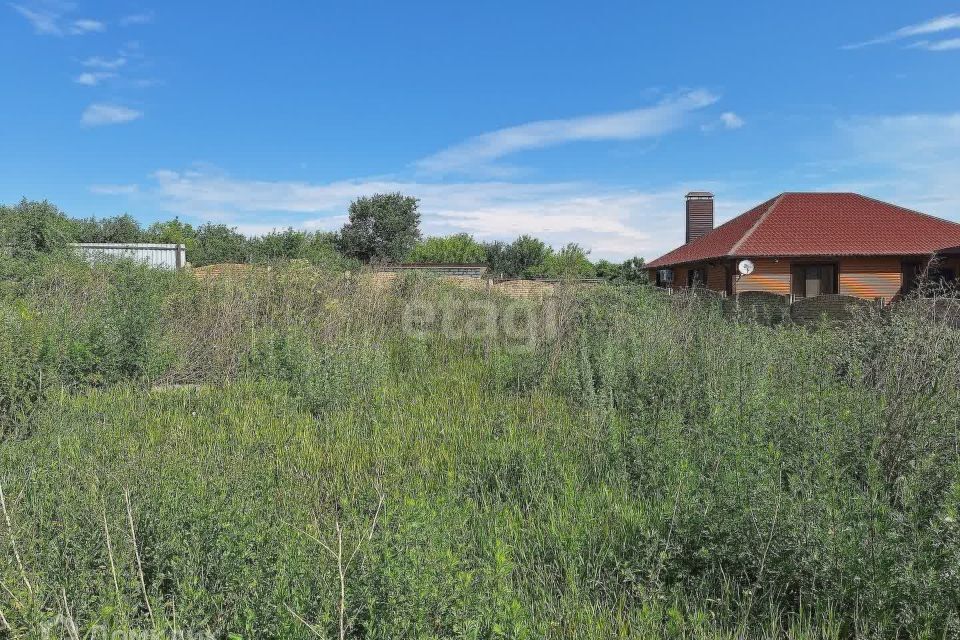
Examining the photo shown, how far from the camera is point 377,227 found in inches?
1837

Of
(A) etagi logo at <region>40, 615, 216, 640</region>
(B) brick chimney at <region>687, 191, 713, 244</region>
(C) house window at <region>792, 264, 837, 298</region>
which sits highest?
(B) brick chimney at <region>687, 191, 713, 244</region>

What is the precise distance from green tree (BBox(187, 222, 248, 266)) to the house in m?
23.5

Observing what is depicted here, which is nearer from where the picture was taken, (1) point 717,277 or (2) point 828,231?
(2) point 828,231

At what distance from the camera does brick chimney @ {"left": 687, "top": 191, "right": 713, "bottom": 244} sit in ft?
92.8

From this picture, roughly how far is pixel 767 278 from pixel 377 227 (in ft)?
107

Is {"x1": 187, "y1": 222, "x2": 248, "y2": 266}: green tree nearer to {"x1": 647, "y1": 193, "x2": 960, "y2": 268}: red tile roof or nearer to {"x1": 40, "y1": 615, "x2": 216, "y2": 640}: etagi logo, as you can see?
{"x1": 647, "y1": 193, "x2": 960, "y2": 268}: red tile roof

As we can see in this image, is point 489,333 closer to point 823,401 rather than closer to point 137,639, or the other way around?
point 823,401

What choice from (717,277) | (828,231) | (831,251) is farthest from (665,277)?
(831,251)

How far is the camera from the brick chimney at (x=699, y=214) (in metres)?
28.3

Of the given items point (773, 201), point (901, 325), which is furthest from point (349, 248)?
point (901, 325)

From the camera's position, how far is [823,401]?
3.92 metres

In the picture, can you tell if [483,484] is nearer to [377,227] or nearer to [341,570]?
[341,570]

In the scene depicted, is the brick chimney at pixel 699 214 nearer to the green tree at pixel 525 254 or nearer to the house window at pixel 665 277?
the house window at pixel 665 277

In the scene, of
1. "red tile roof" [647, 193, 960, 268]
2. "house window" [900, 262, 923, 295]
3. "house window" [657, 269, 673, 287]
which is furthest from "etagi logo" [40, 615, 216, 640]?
"house window" [657, 269, 673, 287]
